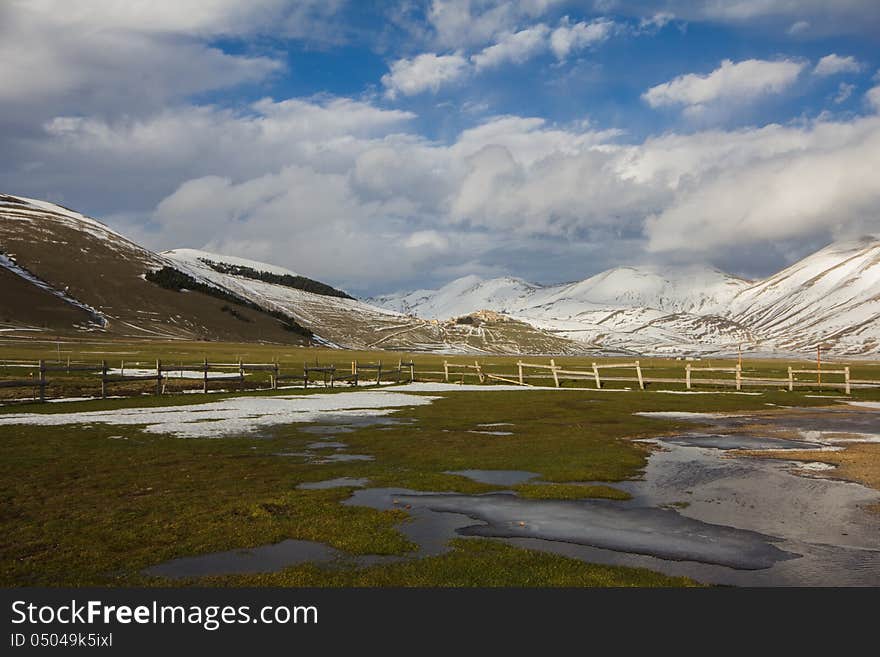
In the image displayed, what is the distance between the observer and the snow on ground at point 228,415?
3209 cm

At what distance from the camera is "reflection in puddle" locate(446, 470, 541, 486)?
20609mm

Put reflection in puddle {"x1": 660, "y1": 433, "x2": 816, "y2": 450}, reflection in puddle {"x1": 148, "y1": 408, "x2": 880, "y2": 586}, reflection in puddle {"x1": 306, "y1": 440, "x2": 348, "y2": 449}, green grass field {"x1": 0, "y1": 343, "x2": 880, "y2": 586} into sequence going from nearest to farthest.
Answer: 1. green grass field {"x1": 0, "y1": 343, "x2": 880, "y2": 586}
2. reflection in puddle {"x1": 148, "y1": 408, "x2": 880, "y2": 586}
3. reflection in puddle {"x1": 306, "y1": 440, "x2": 348, "y2": 449}
4. reflection in puddle {"x1": 660, "y1": 433, "x2": 816, "y2": 450}

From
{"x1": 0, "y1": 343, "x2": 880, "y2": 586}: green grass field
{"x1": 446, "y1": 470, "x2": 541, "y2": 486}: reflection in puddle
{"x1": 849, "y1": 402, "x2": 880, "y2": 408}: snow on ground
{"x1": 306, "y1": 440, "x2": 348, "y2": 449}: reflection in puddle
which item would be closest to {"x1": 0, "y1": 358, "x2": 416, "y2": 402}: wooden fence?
{"x1": 0, "y1": 343, "x2": 880, "y2": 586}: green grass field

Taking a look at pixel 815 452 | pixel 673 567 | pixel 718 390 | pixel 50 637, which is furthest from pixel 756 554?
pixel 718 390

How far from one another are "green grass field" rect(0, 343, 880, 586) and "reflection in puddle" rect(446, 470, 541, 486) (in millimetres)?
597

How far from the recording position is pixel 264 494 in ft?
59.4

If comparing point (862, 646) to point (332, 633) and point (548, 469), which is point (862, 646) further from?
point (548, 469)

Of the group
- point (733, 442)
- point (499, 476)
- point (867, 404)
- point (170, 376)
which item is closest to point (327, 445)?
point (499, 476)

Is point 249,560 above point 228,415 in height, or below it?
below

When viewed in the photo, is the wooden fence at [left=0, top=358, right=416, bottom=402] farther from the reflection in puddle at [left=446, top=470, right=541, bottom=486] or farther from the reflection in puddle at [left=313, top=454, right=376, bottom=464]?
the reflection in puddle at [left=446, top=470, right=541, bottom=486]

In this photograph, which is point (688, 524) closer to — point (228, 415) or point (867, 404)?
point (228, 415)

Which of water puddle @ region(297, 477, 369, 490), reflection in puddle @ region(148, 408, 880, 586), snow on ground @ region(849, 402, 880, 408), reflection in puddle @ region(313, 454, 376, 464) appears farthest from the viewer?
snow on ground @ region(849, 402, 880, 408)

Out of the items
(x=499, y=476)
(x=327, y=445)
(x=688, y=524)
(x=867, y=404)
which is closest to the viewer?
(x=688, y=524)

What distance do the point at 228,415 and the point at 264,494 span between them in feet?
68.8
